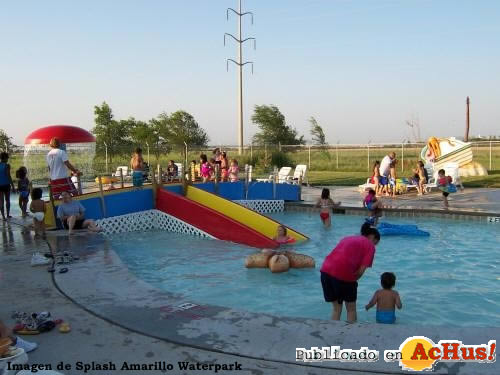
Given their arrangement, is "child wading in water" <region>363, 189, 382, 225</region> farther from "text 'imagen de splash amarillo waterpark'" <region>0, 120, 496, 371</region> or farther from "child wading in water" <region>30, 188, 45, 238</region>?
"child wading in water" <region>30, 188, 45, 238</region>

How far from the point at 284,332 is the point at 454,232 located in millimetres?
9849

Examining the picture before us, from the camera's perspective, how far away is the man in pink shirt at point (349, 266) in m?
5.17

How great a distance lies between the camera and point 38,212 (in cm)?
1017

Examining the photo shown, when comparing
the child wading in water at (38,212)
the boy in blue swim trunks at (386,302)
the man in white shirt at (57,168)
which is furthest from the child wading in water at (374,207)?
the child wading in water at (38,212)

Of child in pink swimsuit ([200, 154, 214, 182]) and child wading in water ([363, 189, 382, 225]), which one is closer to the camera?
child wading in water ([363, 189, 382, 225])

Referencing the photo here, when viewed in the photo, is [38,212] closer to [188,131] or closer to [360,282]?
[360,282]

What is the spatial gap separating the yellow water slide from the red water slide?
437 mm

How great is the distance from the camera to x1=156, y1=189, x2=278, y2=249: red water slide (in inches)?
462

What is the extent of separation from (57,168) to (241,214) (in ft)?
15.3

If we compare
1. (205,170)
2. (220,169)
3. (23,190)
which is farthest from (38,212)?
(220,169)

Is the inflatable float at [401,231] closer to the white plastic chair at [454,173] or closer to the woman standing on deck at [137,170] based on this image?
the woman standing on deck at [137,170]

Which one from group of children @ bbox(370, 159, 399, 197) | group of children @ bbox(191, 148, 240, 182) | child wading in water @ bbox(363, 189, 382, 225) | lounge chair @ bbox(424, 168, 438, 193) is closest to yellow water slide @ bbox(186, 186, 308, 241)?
group of children @ bbox(191, 148, 240, 182)

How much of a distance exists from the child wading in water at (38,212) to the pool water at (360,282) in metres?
1.84

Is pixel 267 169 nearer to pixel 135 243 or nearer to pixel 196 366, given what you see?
Answer: pixel 135 243
